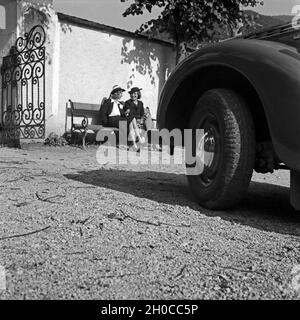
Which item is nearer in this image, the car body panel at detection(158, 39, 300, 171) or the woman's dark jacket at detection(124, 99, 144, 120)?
the car body panel at detection(158, 39, 300, 171)

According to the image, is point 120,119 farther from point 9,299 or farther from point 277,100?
point 9,299

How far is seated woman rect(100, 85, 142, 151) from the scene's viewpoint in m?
8.78

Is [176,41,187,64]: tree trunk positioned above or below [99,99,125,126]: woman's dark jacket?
above

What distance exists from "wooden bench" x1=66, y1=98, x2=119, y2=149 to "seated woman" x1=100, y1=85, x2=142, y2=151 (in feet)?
0.58

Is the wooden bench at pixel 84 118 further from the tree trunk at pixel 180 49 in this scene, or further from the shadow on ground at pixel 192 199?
the shadow on ground at pixel 192 199

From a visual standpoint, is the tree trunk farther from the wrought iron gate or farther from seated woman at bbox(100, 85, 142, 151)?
the wrought iron gate

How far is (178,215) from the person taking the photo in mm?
3008

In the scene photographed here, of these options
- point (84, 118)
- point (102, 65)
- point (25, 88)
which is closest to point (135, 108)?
point (84, 118)

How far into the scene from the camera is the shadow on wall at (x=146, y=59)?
33.2ft

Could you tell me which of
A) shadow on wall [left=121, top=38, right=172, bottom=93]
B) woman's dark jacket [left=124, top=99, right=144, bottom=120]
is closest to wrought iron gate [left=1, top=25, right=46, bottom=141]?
woman's dark jacket [left=124, top=99, right=144, bottom=120]

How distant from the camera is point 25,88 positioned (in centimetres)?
838
